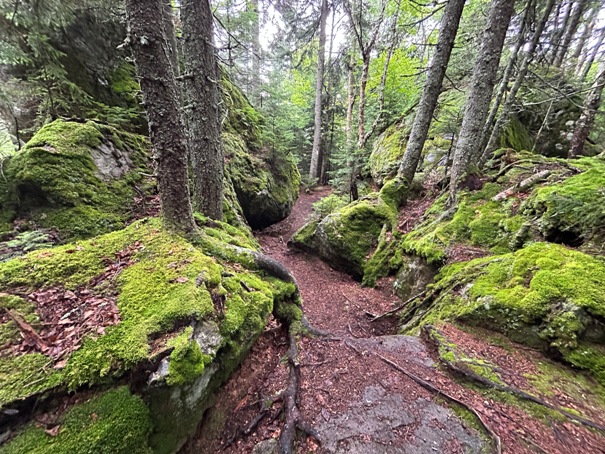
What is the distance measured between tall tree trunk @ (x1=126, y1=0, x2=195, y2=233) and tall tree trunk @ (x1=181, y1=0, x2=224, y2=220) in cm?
206

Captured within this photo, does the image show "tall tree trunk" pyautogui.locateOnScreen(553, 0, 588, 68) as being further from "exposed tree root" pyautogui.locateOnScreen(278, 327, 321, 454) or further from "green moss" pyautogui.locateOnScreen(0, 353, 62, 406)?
"green moss" pyautogui.locateOnScreen(0, 353, 62, 406)

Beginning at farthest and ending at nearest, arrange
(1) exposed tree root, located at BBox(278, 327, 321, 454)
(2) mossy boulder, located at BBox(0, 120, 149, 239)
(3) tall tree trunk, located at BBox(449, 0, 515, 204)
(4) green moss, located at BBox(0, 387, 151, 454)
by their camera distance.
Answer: (3) tall tree trunk, located at BBox(449, 0, 515, 204), (2) mossy boulder, located at BBox(0, 120, 149, 239), (1) exposed tree root, located at BBox(278, 327, 321, 454), (4) green moss, located at BBox(0, 387, 151, 454)

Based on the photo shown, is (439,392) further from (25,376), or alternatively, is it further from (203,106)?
(203,106)

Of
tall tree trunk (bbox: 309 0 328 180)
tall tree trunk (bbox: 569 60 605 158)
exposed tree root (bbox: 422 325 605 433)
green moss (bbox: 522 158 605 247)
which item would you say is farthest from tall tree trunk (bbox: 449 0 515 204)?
tall tree trunk (bbox: 309 0 328 180)

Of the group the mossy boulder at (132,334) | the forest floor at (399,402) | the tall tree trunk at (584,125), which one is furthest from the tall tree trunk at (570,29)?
the mossy boulder at (132,334)

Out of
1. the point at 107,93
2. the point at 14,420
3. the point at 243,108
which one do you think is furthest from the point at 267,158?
the point at 14,420

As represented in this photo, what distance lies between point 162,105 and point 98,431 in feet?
11.6

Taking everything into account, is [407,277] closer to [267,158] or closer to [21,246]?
[21,246]

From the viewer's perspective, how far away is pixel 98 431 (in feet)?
6.26

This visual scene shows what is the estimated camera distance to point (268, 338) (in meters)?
4.10

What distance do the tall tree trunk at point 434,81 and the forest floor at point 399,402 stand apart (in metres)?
6.61

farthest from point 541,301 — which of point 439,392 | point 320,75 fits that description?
point 320,75

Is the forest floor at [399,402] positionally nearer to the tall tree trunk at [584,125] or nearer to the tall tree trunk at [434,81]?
the tall tree trunk at [434,81]

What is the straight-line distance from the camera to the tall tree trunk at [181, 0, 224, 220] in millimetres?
5163
